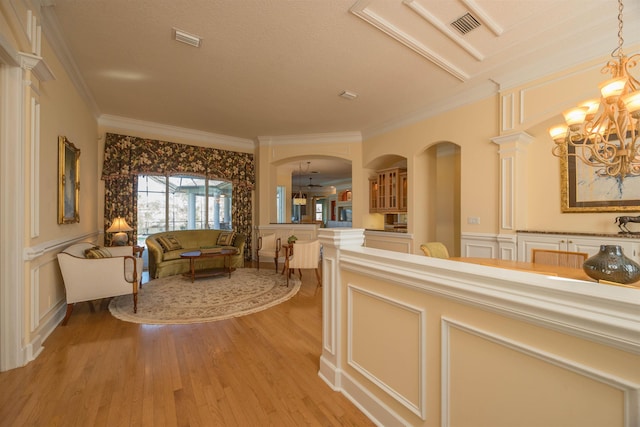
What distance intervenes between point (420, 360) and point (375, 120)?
4927 mm

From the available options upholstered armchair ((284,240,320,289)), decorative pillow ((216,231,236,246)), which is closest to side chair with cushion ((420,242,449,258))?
upholstered armchair ((284,240,320,289))

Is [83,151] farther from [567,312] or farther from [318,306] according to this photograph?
[567,312]

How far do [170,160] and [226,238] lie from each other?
2109 mm

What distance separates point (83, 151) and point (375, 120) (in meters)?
5.04

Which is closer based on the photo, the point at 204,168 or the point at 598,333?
the point at 598,333

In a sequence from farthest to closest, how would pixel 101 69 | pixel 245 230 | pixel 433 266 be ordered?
pixel 245 230, pixel 101 69, pixel 433 266

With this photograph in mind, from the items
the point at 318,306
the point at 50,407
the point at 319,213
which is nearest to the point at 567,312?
the point at 50,407

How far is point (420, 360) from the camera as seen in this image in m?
1.33

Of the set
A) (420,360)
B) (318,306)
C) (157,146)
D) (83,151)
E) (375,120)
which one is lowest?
(318,306)

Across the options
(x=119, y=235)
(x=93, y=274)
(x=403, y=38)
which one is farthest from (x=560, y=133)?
(x=119, y=235)

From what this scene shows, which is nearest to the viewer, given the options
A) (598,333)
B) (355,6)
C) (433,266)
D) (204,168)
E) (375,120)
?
(598,333)

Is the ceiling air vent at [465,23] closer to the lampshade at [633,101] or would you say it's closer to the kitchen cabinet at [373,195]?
the lampshade at [633,101]

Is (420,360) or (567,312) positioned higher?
(567,312)

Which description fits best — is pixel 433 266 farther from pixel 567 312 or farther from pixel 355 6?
pixel 355 6
